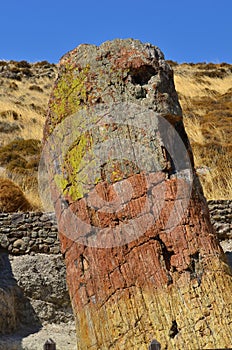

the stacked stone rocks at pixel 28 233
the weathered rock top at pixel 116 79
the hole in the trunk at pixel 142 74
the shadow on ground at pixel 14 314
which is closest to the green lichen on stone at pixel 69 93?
the weathered rock top at pixel 116 79

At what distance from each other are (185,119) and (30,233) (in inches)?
545

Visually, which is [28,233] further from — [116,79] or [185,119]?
[185,119]

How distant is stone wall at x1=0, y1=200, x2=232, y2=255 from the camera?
20.9ft

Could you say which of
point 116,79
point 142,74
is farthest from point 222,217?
point 116,79

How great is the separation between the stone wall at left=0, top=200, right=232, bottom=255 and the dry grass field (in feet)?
7.34

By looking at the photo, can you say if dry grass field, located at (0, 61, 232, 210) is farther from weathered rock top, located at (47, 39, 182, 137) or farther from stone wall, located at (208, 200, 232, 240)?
weathered rock top, located at (47, 39, 182, 137)

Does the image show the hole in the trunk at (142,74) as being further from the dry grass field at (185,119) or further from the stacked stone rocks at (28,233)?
the dry grass field at (185,119)

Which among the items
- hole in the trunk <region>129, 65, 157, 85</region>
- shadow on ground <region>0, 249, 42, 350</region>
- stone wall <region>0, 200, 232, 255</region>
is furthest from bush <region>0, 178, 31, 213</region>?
hole in the trunk <region>129, 65, 157, 85</region>

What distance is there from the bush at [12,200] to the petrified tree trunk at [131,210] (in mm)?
4556

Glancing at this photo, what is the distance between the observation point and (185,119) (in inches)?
773

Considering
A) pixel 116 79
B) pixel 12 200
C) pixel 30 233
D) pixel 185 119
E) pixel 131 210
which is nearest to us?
pixel 131 210

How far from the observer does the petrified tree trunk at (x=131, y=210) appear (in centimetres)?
345

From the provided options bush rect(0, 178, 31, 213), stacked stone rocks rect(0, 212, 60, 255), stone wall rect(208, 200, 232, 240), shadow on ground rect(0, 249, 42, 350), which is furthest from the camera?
bush rect(0, 178, 31, 213)

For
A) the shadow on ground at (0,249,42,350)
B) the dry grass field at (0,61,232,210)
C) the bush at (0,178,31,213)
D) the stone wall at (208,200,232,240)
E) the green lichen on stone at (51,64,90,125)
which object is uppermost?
the dry grass field at (0,61,232,210)
